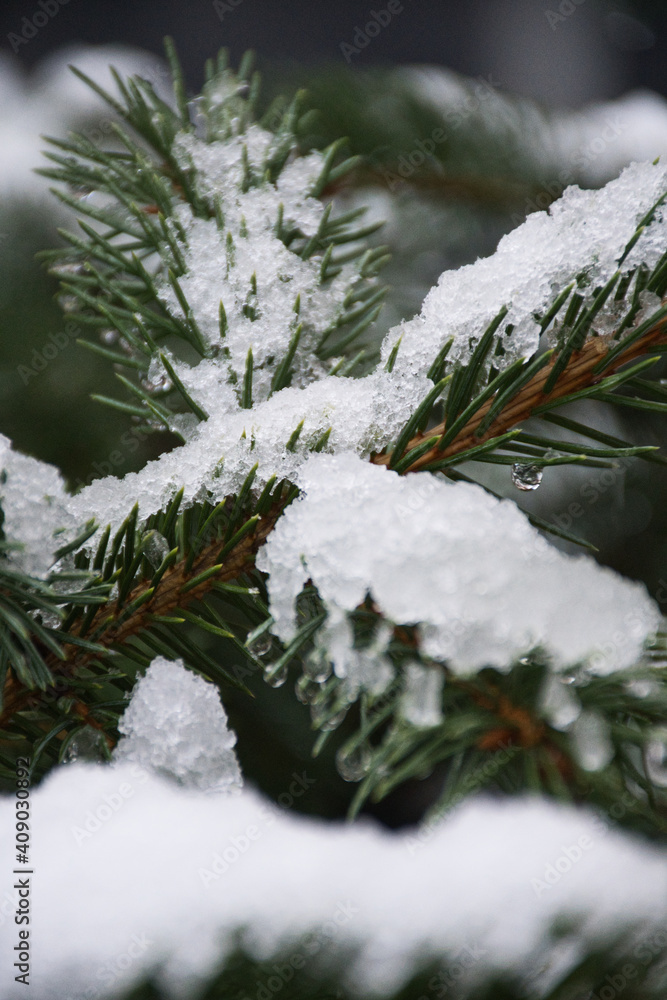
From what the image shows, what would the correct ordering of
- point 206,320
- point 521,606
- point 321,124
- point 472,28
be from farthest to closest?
point 472,28 → point 321,124 → point 206,320 → point 521,606

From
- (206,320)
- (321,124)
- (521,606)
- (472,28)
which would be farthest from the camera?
(472,28)

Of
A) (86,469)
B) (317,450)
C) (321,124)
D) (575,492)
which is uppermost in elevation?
(321,124)

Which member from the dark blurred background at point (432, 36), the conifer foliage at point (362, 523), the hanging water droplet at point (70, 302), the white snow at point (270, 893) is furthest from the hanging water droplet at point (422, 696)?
the dark blurred background at point (432, 36)

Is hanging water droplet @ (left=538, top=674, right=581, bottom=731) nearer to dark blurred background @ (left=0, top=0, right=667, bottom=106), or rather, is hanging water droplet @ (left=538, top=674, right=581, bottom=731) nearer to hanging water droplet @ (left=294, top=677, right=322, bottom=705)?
hanging water droplet @ (left=294, top=677, right=322, bottom=705)

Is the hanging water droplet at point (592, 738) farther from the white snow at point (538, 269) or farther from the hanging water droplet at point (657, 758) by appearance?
the white snow at point (538, 269)

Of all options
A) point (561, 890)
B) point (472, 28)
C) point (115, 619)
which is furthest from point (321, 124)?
point (472, 28)

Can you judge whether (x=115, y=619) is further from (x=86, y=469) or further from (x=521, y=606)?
(x=86, y=469)
